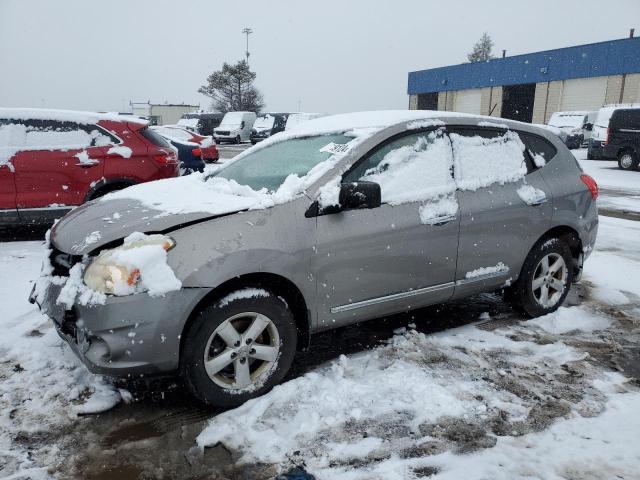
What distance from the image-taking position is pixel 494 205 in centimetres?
401

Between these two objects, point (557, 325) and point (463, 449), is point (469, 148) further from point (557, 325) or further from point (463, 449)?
point (463, 449)

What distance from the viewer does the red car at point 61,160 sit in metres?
6.50

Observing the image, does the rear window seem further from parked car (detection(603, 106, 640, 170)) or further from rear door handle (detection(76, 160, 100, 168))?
parked car (detection(603, 106, 640, 170))

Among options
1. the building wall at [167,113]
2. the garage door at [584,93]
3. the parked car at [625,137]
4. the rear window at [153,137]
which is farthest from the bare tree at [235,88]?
the rear window at [153,137]

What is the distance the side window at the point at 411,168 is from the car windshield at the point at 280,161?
25cm

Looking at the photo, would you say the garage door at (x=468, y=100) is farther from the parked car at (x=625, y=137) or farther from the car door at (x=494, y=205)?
the car door at (x=494, y=205)

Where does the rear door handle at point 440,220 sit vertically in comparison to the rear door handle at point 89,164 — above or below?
below

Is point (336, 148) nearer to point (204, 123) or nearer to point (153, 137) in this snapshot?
point (153, 137)

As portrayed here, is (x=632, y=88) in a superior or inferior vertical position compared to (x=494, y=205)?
superior

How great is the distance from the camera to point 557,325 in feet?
14.4

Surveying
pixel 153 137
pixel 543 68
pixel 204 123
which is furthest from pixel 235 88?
pixel 153 137

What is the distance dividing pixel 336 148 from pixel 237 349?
149 centimetres

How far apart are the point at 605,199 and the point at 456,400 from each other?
9.93 m

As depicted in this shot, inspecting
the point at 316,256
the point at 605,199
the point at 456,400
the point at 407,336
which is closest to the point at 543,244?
the point at 407,336
